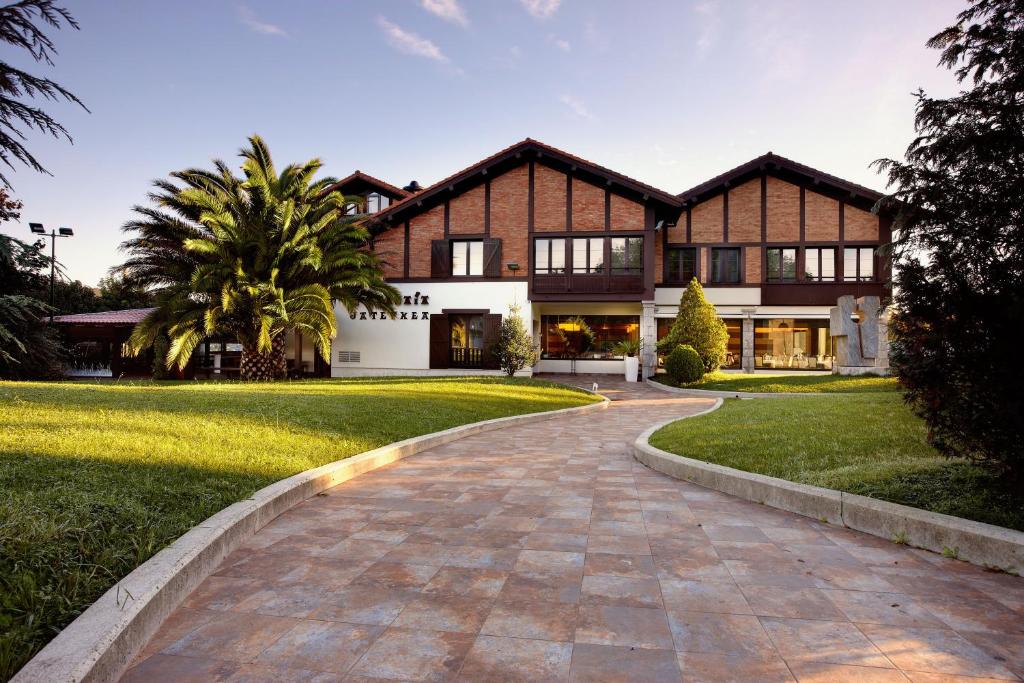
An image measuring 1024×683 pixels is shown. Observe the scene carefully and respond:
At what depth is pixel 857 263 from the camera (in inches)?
1031

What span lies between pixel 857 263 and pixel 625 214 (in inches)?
465

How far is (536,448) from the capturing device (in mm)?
8906

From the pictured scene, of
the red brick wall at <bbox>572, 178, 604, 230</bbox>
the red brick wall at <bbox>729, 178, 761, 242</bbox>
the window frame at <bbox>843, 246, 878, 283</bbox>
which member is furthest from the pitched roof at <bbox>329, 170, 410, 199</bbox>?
the window frame at <bbox>843, 246, 878, 283</bbox>

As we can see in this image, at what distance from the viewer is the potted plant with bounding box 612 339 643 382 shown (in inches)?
945

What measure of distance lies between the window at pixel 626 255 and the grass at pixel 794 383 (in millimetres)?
4858

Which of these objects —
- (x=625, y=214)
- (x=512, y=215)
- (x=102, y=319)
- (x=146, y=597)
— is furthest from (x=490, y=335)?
(x=146, y=597)

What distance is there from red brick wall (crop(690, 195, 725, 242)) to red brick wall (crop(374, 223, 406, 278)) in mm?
13805

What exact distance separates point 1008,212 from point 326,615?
583cm

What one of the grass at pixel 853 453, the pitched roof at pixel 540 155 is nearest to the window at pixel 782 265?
the pitched roof at pixel 540 155

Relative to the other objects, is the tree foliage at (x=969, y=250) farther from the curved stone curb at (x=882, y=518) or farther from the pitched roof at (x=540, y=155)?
the pitched roof at (x=540, y=155)

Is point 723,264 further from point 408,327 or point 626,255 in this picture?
point 408,327

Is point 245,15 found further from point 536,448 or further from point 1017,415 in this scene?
point 1017,415

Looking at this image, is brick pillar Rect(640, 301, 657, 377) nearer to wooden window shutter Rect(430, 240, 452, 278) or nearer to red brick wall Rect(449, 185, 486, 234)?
red brick wall Rect(449, 185, 486, 234)

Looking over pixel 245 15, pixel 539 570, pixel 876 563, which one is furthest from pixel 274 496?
pixel 245 15
